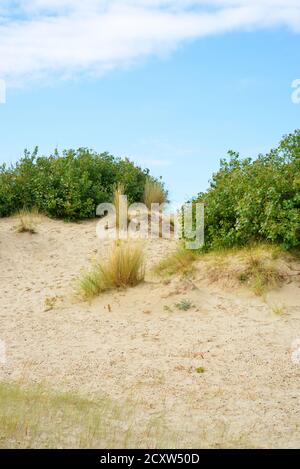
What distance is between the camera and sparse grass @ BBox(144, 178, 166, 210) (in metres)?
16.2

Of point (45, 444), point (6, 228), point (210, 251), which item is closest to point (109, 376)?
point (45, 444)

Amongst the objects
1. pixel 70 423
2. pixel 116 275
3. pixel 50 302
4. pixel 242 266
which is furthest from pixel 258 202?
pixel 70 423

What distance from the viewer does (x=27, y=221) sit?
1469 centimetres

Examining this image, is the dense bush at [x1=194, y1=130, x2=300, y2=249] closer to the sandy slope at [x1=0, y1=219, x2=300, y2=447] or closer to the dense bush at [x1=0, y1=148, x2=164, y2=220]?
the sandy slope at [x1=0, y1=219, x2=300, y2=447]

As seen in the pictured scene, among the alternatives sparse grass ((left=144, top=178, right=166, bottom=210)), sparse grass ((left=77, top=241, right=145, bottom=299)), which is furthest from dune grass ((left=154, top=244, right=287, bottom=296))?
sparse grass ((left=144, top=178, right=166, bottom=210))

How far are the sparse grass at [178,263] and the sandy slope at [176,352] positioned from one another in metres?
0.28

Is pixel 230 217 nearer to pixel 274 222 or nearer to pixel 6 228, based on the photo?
pixel 274 222

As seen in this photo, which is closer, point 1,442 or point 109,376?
point 1,442

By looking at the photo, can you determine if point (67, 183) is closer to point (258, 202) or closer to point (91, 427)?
point (258, 202)

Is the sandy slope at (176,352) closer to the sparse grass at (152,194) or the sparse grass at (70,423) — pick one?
the sparse grass at (70,423)

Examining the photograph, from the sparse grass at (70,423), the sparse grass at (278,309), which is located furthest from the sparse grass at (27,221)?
the sparse grass at (70,423)

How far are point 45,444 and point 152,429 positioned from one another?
96 cm

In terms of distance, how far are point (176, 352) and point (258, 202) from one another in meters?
3.00

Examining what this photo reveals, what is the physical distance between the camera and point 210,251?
414 inches
